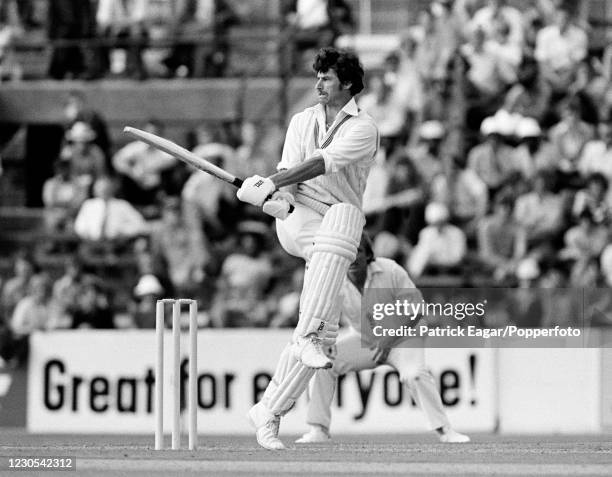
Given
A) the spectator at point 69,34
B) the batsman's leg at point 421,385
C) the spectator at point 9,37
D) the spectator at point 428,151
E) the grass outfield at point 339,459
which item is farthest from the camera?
the spectator at point 9,37

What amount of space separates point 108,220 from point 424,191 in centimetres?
397

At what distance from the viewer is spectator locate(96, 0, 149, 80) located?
2375 cm

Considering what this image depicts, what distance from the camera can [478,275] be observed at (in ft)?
61.0

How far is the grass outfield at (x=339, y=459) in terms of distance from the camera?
31.6ft

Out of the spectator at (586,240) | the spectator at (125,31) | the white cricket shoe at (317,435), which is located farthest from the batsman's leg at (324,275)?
the spectator at (125,31)

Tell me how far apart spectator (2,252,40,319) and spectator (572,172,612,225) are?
6391mm

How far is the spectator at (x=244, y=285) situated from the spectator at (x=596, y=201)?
3569 mm

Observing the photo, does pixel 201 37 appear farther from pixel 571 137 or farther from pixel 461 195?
pixel 571 137

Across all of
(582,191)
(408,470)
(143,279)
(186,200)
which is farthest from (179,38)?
(408,470)

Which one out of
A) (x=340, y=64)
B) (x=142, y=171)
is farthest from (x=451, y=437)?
(x=142, y=171)

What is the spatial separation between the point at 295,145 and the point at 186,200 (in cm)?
895

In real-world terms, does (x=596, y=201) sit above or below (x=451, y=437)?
above

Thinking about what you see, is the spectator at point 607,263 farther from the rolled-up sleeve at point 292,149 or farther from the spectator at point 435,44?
the rolled-up sleeve at point 292,149

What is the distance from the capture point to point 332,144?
11.0 m
